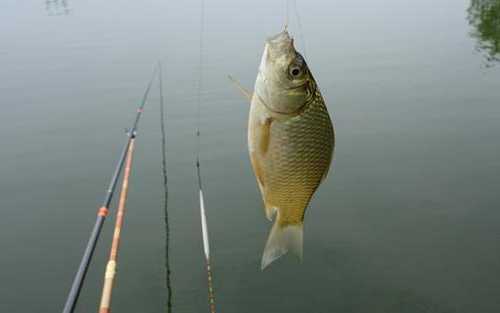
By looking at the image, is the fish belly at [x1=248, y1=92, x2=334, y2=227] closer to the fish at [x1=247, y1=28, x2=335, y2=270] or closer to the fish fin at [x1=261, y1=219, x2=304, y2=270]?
the fish at [x1=247, y1=28, x2=335, y2=270]

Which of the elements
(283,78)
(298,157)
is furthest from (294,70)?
(298,157)

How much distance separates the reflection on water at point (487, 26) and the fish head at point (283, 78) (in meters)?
11.2

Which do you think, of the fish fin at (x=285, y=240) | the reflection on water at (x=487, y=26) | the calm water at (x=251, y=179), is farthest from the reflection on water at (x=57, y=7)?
the fish fin at (x=285, y=240)

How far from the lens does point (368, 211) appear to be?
598 cm

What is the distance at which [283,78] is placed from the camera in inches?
60.8

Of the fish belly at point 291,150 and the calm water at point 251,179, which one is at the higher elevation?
the fish belly at point 291,150

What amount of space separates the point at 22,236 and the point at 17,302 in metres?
1.20

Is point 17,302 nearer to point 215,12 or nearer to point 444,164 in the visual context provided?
point 444,164

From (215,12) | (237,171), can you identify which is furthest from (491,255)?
(215,12)

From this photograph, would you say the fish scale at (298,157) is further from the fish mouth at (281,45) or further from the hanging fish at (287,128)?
the fish mouth at (281,45)

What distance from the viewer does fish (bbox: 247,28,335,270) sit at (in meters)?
1.54

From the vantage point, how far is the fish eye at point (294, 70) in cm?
154

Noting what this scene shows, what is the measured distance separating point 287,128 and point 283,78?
0.16 meters

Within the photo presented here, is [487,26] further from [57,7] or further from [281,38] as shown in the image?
[57,7]
